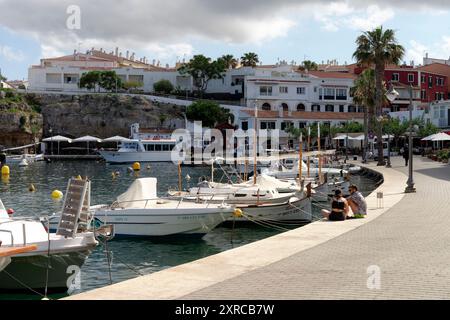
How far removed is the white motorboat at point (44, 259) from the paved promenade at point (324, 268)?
10.1 ft

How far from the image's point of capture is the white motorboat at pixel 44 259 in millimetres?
15156

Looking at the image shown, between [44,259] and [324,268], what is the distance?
275 inches

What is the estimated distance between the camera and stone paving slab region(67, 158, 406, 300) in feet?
37.4

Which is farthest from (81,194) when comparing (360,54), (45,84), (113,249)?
(45,84)

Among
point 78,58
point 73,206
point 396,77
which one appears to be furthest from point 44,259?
point 78,58

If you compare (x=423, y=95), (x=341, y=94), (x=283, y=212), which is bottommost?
(x=283, y=212)

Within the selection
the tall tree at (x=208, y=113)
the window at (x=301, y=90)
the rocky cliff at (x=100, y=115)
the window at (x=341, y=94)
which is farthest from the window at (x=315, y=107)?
the rocky cliff at (x=100, y=115)

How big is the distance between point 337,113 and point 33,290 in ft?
333

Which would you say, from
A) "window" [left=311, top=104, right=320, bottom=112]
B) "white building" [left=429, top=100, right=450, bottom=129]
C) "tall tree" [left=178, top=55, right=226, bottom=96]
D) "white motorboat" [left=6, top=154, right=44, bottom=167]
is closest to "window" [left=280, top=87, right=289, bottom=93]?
"window" [left=311, top=104, right=320, bottom=112]

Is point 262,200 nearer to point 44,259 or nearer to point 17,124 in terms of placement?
point 44,259

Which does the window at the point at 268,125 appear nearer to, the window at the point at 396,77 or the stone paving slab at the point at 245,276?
the window at the point at 396,77

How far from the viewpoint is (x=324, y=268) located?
1317 cm

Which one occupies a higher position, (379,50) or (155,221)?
(379,50)

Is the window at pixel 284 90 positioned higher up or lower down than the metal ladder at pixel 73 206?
higher up
